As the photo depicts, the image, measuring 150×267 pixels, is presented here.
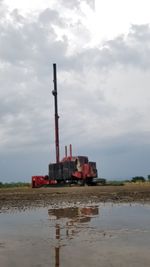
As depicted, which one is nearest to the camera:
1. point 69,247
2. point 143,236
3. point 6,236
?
point 69,247

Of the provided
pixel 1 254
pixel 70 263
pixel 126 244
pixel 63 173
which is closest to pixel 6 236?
pixel 1 254

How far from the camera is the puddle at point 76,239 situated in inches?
417

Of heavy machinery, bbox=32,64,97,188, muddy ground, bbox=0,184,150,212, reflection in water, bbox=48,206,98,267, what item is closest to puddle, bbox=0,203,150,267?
reflection in water, bbox=48,206,98,267

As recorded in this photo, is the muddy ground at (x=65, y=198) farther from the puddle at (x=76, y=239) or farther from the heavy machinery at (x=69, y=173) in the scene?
the heavy machinery at (x=69, y=173)

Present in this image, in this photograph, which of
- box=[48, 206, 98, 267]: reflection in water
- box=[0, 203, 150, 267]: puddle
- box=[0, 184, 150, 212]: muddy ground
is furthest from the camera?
box=[0, 184, 150, 212]: muddy ground

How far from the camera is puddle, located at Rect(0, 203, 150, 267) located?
1059cm

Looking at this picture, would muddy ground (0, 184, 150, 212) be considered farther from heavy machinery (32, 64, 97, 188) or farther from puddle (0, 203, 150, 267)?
heavy machinery (32, 64, 97, 188)

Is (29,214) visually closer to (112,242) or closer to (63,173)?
(112,242)

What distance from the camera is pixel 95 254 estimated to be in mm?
11211

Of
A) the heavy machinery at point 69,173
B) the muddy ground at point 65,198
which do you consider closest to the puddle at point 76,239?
the muddy ground at point 65,198

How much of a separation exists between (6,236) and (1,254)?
3279 millimetres

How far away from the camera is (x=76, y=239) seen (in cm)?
1356

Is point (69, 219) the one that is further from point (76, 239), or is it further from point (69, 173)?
point (69, 173)

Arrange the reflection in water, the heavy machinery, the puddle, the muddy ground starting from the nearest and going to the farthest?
the puddle
the reflection in water
the muddy ground
the heavy machinery
